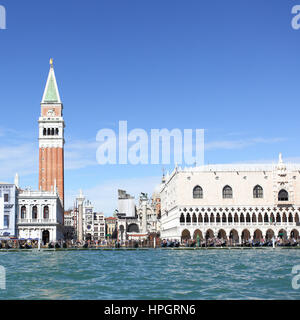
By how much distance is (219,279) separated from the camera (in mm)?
19047

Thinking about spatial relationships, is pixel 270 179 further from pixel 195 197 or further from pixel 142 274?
pixel 142 274

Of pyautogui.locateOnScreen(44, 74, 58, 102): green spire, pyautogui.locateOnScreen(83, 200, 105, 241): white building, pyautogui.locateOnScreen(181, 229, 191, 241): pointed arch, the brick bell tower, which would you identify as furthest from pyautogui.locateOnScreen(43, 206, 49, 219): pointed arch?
pyautogui.locateOnScreen(83, 200, 105, 241): white building

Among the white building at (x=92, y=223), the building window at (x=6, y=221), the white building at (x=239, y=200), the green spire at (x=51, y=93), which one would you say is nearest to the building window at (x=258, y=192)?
the white building at (x=239, y=200)

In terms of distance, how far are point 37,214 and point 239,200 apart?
86.6 ft

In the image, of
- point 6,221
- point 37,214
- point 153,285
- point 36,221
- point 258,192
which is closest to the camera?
point 153,285

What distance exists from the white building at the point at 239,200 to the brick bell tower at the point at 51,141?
2567 cm

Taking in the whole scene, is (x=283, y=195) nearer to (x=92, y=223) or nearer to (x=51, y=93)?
(x=51, y=93)

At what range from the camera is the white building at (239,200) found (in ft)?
207

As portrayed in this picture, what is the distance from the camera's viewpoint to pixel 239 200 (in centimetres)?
6338

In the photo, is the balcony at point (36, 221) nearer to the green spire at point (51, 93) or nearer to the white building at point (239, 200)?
the white building at point (239, 200)

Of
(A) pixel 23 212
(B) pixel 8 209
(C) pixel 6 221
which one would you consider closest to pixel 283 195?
(A) pixel 23 212

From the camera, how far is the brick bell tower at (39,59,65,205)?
80.8 m

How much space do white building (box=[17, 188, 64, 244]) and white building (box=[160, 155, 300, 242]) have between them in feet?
53.5

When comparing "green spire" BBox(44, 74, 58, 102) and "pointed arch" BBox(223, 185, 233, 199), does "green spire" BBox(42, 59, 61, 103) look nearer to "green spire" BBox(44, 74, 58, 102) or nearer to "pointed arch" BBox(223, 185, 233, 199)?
"green spire" BBox(44, 74, 58, 102)
